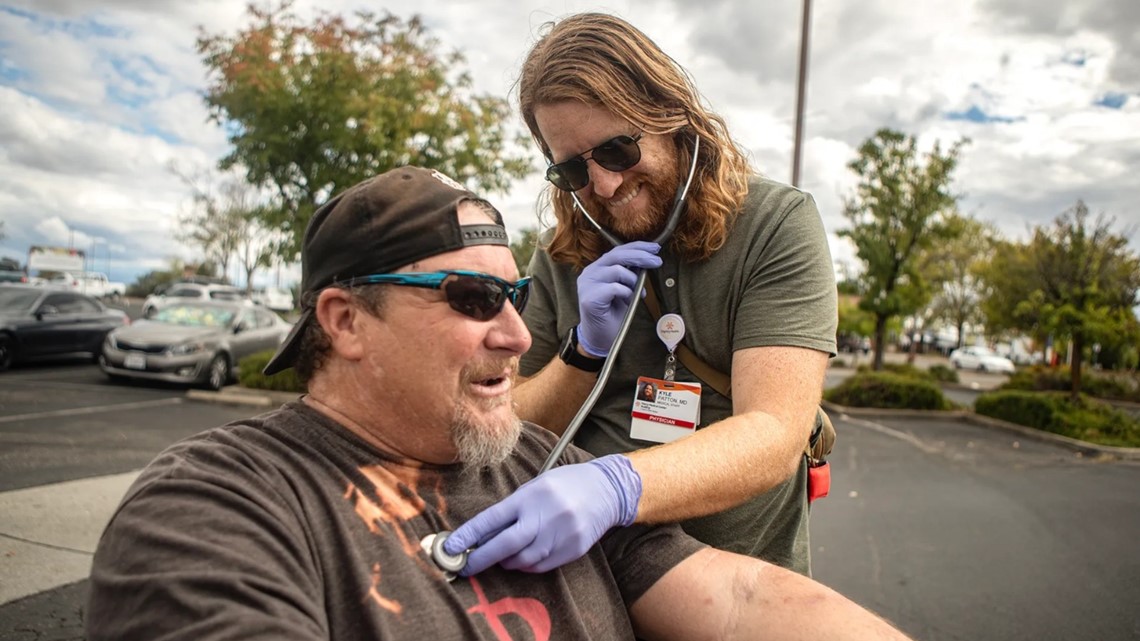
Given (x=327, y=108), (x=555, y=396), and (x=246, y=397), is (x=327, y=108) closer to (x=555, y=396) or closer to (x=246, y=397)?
(x=246, y=397)

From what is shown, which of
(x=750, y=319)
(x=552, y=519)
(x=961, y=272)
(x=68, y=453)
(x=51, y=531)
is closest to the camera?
(x=552, y=519)

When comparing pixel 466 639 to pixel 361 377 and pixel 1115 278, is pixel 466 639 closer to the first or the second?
pixel 361 377

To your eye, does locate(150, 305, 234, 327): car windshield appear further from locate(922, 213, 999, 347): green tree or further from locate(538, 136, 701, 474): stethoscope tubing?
locate(922, 213, 999, 347): green tree

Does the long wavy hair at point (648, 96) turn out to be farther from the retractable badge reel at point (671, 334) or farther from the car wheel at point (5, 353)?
the car wheel at point (5, 353)

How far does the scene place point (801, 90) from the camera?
11812 millimetres

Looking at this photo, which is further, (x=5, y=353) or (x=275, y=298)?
(x=275, y=298)

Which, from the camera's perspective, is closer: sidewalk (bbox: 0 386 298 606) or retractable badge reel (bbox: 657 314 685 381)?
retractable badge reel (bbox: 657 314 685 381)

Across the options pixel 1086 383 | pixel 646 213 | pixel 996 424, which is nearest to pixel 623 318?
pixel 646 213

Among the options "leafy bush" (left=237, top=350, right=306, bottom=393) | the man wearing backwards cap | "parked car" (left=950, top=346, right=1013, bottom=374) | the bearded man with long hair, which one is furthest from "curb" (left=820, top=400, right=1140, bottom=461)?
→ "parked car" (left=950, top=346, right=1013, bottom=374)

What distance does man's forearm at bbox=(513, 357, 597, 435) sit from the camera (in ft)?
7.74

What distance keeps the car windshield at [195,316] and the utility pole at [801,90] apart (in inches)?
377

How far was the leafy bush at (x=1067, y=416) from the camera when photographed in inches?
468

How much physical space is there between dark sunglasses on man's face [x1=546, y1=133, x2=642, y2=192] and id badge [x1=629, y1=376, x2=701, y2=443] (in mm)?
623

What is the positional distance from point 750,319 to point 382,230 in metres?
0.96
